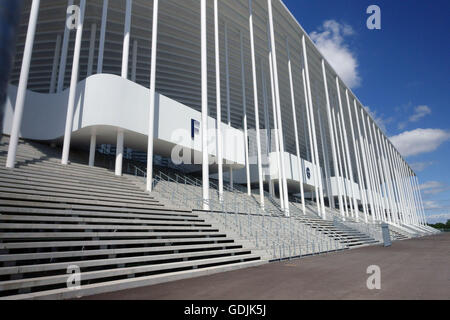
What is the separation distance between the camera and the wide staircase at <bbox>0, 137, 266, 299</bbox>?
504cm

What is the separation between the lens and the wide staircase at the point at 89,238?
504 centimetres

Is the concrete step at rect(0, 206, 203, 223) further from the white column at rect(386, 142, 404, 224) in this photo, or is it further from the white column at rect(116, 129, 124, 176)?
the white column at rect(386, 142, 404, 224)

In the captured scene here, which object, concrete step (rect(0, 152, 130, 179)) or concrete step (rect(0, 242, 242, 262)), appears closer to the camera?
concrete step (rect(0, 242, 242, 262))

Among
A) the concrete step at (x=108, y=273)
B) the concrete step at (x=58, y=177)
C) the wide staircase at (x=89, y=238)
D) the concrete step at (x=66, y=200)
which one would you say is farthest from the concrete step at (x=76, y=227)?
the concrete step at (x=58, y=177)

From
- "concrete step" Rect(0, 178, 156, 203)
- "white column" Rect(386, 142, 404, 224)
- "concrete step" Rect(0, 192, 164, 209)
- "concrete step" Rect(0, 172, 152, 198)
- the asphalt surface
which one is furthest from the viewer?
"white column" Rect(386, 142, 404, 224)

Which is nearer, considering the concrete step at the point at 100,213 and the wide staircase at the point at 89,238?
the wide staircase at the point at 89,238

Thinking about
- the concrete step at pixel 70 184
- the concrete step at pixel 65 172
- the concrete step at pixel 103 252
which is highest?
the concrete step at pixel 65 172

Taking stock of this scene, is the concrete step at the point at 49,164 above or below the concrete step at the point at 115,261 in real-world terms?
above

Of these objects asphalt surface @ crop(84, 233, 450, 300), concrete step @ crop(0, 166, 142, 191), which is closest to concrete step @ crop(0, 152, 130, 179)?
concrete step @ crop(0, 166, 142, 191)

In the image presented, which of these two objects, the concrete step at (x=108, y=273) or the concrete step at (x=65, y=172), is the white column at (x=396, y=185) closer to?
the concrete step at (x=108, y=273)

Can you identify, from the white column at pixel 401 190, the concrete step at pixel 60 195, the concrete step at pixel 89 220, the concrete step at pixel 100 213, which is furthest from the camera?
the white column at pixel 401 190

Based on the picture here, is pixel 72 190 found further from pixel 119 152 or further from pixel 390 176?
pixel 390 176

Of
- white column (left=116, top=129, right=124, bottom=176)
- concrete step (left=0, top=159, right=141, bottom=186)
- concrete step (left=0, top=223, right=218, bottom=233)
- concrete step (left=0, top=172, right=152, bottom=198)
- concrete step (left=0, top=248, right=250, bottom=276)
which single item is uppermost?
white column (left=116, top=129, right=124, bottom=176)

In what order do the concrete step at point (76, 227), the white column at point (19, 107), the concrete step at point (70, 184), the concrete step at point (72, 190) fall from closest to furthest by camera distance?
the concrete step at point (76, 227) < the concrete step at point (72, 190) < the concrete step at point (70, 184) < the white column at point (19, 107)
